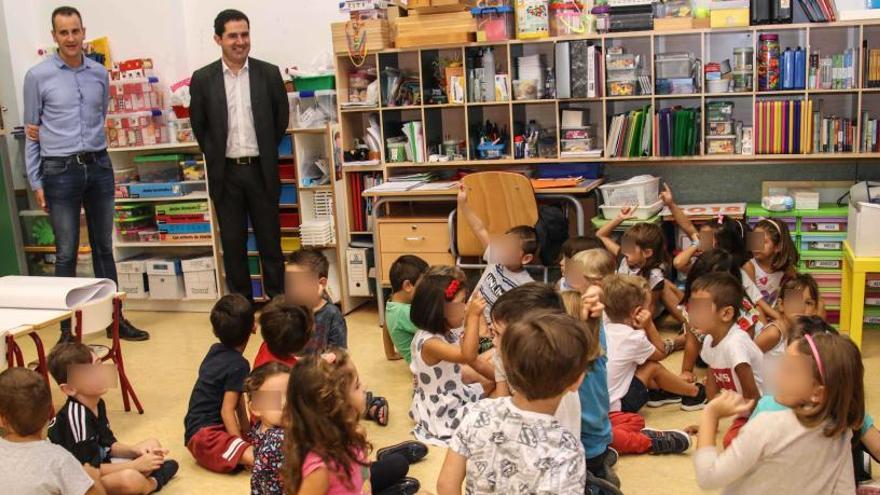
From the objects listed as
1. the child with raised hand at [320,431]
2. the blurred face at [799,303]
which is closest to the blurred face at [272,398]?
the child with raised hand at [320,431]

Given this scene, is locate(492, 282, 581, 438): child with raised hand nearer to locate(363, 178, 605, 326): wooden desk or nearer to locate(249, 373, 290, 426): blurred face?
locate(249, 373, 290, 426): blurred face

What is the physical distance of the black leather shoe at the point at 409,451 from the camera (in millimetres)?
3322

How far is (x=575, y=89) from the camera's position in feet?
16.9

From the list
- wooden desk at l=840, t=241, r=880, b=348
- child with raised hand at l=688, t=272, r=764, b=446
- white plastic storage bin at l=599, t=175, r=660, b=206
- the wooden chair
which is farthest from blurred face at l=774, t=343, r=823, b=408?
white plastic storage bin at l=599, t=175, r=660, b=206

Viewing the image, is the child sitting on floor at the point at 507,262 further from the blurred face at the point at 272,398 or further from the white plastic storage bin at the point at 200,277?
the white plastic storage bin at the point at 200,277

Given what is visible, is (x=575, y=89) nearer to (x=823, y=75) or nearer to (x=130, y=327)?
(x=823, y=75)

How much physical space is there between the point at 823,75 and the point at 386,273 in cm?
265

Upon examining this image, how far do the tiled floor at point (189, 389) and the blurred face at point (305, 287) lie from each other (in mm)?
591

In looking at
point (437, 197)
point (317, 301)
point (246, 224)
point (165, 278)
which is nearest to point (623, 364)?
point (317, 301)

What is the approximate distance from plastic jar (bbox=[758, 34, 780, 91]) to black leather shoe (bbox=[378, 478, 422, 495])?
310cm

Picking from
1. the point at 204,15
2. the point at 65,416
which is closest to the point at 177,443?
the point at 65,416

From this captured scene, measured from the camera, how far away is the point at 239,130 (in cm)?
515

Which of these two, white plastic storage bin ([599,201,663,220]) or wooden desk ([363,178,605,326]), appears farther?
wooden desk ([363,178,605,326])

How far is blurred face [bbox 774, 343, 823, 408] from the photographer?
2.06 m
